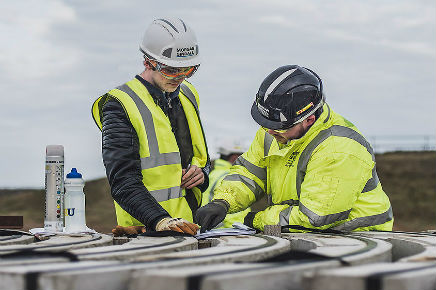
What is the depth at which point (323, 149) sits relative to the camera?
451 cm

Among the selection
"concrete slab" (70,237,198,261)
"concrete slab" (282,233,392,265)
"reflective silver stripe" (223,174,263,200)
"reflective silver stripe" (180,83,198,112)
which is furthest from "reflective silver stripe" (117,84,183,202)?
"concrete slab" (70,237,198,261)

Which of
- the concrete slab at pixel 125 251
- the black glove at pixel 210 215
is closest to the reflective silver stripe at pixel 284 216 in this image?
the black glove at pixel 210 215

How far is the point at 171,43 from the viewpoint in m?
5.18

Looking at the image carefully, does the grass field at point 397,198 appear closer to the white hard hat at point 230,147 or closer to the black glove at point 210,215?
the white hard hat at point 230,147

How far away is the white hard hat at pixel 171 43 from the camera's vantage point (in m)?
5.15

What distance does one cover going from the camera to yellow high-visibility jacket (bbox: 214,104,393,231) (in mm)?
4387

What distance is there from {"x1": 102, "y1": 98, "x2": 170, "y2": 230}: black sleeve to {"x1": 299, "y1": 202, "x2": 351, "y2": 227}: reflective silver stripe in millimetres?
872

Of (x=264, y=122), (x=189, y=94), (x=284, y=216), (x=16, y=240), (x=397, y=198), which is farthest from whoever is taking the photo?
(x=397, y=198)

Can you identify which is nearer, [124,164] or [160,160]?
[124,164]

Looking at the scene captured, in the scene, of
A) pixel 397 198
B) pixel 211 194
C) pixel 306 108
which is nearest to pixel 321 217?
pixel 306 108

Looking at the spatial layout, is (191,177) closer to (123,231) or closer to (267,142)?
(267,142)

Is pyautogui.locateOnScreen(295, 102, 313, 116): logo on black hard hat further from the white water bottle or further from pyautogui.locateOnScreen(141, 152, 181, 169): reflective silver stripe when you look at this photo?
the white water bottle

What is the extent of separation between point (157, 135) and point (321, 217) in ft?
4.50

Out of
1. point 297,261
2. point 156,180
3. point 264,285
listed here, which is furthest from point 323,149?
point 264,285
